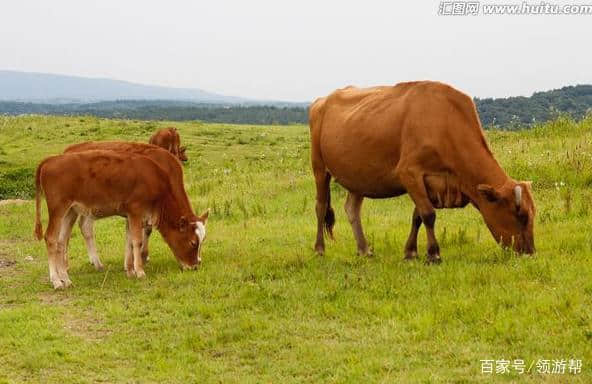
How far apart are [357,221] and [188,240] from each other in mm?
2828

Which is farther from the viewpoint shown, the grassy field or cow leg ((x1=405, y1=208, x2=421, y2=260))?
cow leg ((x1=405, y1=208, x2=421, y2=260))

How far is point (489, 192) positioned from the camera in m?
10.2

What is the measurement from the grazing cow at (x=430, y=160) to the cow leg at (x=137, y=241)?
3.37 metres

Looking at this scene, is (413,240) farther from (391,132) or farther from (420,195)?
(391,132)

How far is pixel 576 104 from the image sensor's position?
3806 cm

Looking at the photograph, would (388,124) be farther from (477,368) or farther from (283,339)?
(477,368)

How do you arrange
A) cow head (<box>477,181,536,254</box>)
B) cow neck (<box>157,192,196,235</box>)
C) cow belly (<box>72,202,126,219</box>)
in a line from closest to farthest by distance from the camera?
cow head (<box>477,181,536,254</box>) → cow belly (<box>72,202,126,219</box>) → cow neck (<box>157,192,196,235</box>)

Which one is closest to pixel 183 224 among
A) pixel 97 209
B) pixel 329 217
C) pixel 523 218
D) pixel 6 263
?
pixel 97 209

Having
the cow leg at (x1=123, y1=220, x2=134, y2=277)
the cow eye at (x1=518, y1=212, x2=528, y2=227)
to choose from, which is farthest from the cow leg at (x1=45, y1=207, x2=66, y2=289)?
the cow eye at (x1=518, y1=212, x2=528, y2=227)

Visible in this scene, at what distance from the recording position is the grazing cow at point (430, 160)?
10.4 meters

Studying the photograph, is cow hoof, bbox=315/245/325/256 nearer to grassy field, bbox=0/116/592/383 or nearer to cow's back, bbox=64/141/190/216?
grassy field, bbox=0/116/592/383

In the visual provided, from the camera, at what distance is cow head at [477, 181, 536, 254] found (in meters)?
10.1

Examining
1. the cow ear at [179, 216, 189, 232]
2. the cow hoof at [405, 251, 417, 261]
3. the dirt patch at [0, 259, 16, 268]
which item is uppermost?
the cow ear at [179, 216, 189, 232]

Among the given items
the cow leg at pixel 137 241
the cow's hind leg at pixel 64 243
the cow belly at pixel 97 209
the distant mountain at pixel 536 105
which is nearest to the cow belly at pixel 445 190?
the cow leg at pixel 137 241
